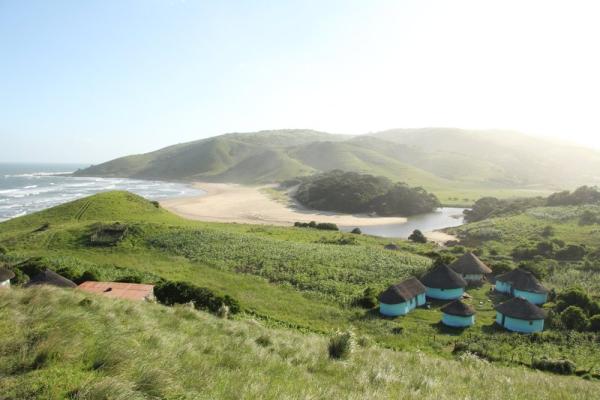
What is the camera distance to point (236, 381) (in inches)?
277

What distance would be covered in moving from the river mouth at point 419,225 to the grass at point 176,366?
65.4m

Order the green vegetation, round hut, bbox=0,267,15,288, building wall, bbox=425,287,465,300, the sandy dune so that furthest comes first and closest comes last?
1. the green vegetation
2. the sandy dune
3. building wall, bbox=425,287,465,300
4. round hut, bbox=0,267,15,288

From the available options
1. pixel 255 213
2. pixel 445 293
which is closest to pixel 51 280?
pixel 445 293

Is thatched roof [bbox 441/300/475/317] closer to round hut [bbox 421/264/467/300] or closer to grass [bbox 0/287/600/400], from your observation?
round hut [bbox 421/264/467/300]

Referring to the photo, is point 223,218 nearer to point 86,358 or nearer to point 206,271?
point 206,271

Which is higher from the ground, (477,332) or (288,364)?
(288,364)

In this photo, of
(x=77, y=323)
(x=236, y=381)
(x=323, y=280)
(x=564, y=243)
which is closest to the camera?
(x=236, y=381)

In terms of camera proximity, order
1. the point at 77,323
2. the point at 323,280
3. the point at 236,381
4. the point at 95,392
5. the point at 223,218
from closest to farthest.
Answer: the point at 95,392, the point at 236,381, the point at 77,323, the point at 323,280, the point at 223,218

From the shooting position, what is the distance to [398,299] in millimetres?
30250

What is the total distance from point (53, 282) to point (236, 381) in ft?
81.2

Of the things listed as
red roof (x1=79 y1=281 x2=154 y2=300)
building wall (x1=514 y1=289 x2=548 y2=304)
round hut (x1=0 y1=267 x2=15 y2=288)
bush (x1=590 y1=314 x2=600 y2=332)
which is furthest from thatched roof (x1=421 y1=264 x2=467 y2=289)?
round hut (x1=0 y1=267 x2=15 y2=288)

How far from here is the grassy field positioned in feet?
82.2

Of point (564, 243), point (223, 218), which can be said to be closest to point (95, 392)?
point (564, 243)

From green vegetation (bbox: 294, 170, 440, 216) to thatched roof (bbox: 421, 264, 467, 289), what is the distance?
72764 millimetres
